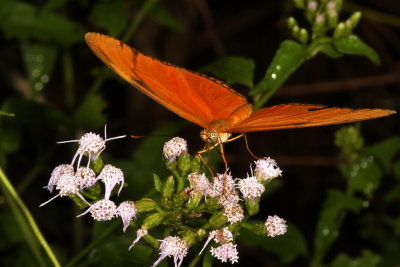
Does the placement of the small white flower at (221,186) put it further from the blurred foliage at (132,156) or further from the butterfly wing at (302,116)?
the blurred foliage at (132,156)

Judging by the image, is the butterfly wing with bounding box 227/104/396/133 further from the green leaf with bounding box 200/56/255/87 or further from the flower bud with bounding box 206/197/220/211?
the green leaf with bounding box 200/56/255/87

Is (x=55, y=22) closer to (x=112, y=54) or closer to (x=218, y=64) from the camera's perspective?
(x=218, y=64)

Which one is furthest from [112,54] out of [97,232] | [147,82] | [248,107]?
[97,232]

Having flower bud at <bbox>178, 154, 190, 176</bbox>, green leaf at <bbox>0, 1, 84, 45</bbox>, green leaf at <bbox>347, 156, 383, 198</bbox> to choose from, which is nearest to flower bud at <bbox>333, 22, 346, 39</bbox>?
green leaf at <bbox>347, 156, 383, 198</bbox>

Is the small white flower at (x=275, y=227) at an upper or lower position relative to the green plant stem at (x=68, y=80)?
upper

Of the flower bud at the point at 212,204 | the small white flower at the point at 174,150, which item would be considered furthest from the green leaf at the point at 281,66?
the flower bud at the point at 212,204
